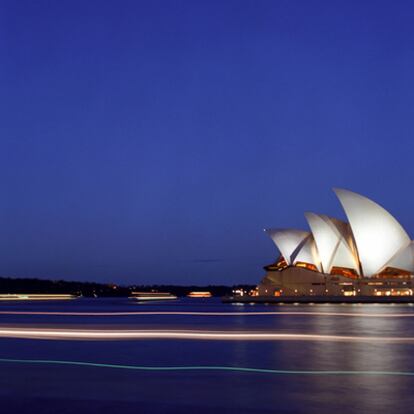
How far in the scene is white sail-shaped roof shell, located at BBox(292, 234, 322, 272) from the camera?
70500mm

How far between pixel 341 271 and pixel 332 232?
241 inches

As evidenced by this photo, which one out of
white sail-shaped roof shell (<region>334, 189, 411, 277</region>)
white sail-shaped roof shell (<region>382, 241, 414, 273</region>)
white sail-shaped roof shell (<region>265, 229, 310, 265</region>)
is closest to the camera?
white sail-shaped roof shell (<region>334, 189, 411, 277</region>)

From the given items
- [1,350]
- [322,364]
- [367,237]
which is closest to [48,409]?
[322,364]

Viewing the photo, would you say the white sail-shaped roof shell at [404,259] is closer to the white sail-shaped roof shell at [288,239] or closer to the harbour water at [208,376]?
the white sail-shaped roof shell at [288,239]

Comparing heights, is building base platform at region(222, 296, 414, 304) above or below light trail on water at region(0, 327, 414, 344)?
above

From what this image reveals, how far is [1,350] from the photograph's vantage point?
45.6 feet

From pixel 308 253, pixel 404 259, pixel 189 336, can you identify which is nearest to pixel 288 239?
pixel 308 253

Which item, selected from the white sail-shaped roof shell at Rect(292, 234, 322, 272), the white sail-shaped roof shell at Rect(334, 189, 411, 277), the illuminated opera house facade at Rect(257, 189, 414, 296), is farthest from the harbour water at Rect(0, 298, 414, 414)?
the white sail-shaped roof shell at Rect(292, 234, 322, 272)

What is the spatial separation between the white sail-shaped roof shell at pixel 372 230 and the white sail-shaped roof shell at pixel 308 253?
6224 millimetres

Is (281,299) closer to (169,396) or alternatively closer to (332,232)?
(332,232)

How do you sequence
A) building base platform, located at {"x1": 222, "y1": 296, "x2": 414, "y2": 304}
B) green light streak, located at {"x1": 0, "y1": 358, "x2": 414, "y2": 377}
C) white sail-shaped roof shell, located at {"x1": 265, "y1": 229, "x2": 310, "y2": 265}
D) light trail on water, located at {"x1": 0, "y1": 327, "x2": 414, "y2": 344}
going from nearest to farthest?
green light streak, located at {"x1": 0, "y1": 358, "x2": 414, "y2": 377} < light trail on water, located at {"x1": 0, "y1": 327, "x2": 414, "y2": 344} < building base platform, located at {"x1": 222, "y1": 296, "x2": 414, "y2": 304} < white sail-shaped roof shell, located at {"x1": 265, "y1": 229, "x2": 310, "y2": 265}

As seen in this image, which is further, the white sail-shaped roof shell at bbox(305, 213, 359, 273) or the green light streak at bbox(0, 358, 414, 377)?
the white sail-shaped roof shell at bbox(305, 213, 359, 273)

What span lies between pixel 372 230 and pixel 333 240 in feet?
18.1

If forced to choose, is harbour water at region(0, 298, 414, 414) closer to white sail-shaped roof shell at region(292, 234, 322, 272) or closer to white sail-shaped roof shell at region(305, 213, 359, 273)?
white sail-shaped roof shell at region(305, 213, 359, 273)
